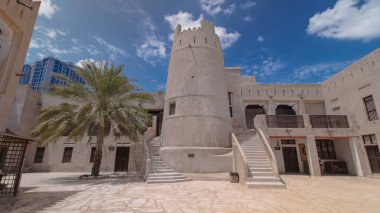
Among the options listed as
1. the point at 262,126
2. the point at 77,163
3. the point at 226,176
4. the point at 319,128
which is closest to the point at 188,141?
the point at 226,176

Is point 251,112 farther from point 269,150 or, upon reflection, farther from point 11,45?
point 11,45

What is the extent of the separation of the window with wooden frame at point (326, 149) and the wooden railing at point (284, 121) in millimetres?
4303

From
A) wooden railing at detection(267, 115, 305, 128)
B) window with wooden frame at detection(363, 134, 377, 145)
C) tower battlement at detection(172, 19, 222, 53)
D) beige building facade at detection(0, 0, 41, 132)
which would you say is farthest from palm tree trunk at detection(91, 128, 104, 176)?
window with wooden frame at detection(363, 134, 377, 145)

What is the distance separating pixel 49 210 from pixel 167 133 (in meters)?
10.4

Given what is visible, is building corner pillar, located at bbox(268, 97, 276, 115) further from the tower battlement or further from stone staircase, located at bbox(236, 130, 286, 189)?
the tower battlement

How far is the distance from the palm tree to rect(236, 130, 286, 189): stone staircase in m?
7.74

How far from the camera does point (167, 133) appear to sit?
15.6m

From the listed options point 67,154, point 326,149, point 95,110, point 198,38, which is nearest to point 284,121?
point 326,149

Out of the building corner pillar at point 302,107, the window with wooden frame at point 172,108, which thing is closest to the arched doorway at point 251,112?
the building corner pillar at point 302,107

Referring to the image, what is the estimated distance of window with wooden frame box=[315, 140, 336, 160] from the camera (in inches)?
696

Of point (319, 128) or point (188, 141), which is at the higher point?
point (319, 128)

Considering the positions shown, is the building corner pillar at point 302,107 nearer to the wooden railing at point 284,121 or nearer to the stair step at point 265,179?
the wooden railing at point 284,121

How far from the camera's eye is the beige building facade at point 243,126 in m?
13.8

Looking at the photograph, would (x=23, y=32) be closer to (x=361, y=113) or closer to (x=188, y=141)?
(x=188, y=141)
